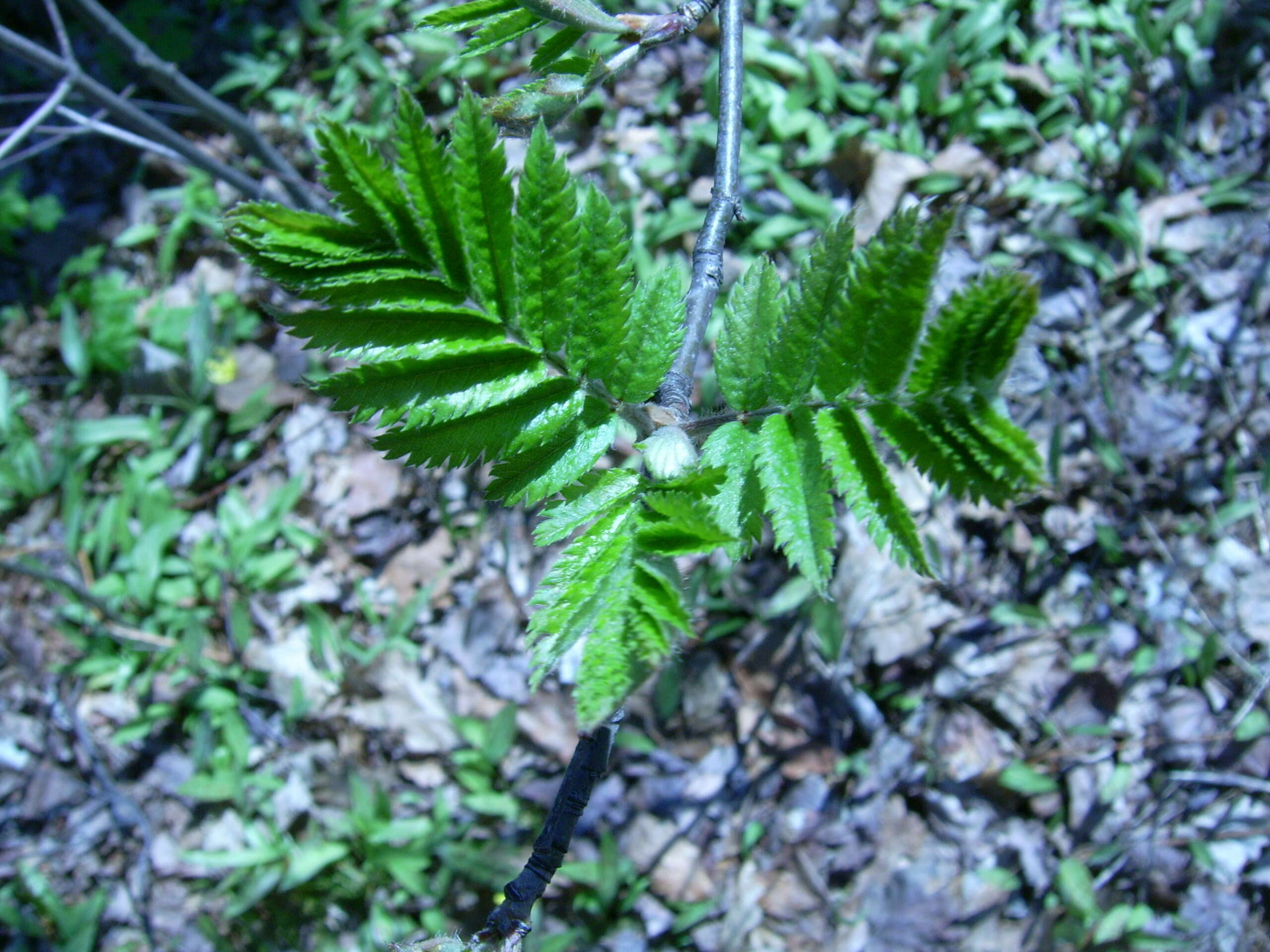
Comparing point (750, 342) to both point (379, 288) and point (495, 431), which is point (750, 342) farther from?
point (379, 288)

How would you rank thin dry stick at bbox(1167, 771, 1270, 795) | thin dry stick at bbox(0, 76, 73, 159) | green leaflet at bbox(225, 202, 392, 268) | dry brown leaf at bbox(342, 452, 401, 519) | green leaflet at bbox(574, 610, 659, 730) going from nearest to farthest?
green leaflet at bbox(574, 610, 659, 730), green leaflet at bbox(225, 202, 392, 268), thin dry stick at bbox(0, 76, 73, 159), thin dry stick at bbox(1167, 771, 1270, 795), dry brown leaf at bbox(342, 452, 401, 519)

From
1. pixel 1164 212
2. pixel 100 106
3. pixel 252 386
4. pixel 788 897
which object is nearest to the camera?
pixel 100 106

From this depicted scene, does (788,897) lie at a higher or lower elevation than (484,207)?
lower

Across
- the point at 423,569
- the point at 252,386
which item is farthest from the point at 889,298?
the point at 252,386

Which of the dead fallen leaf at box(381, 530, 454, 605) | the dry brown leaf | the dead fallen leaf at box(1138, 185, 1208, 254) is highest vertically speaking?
the dead fallen leaf at box(1138, 185, 1208, 254)

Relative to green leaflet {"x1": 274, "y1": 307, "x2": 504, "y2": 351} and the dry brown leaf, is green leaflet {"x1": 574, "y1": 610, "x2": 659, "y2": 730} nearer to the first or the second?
green leaflet {"x1": 274, "y1": 307, "x2": 504, "y2": 351}

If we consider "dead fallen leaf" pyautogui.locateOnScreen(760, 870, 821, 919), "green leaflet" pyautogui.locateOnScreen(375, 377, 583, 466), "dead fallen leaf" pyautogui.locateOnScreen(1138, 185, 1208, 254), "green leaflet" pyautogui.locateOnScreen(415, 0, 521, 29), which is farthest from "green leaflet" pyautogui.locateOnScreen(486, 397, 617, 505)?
"dead fallen leaf" pyautogui.locateOnScreen(1138, 185, 1208, 254)

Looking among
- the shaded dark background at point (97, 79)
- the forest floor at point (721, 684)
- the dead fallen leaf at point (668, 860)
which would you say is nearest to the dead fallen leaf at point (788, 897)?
the forest floor at point (721, 684)
